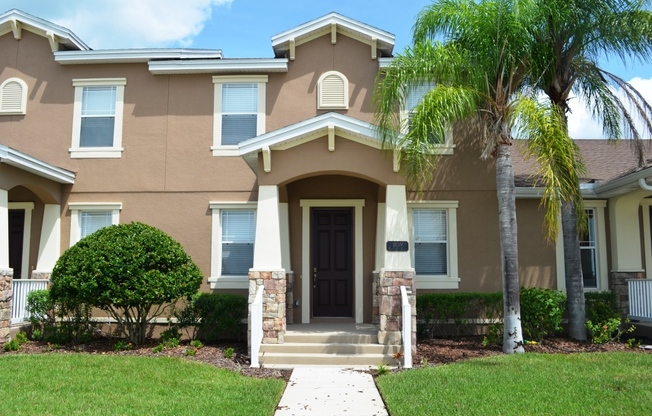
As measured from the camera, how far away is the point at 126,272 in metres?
10.6

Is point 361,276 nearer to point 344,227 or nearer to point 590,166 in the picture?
point 344,227

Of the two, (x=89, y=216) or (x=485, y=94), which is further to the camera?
(x=89, y=216)

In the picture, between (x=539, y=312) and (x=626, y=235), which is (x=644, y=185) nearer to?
(x=626, y=235)

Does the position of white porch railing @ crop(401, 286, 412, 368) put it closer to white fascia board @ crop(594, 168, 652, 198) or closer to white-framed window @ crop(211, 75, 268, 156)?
white fascia board @ crop(594, 168, 652, 198)

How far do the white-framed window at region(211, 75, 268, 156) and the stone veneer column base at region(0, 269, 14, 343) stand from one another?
15.9ft

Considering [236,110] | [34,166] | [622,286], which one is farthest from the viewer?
[236,110]

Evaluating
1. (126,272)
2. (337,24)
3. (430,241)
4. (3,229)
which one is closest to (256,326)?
(126,272)

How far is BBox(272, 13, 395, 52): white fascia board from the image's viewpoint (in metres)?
13.2

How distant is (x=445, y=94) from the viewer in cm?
979

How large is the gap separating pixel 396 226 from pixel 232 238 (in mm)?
4213

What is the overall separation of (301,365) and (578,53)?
25.7ft

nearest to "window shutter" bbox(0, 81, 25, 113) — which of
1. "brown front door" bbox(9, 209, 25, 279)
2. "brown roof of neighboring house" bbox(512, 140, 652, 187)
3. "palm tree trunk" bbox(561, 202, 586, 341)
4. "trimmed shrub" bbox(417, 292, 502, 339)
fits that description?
"brown front door" bbox(9, 209, 25, 279)

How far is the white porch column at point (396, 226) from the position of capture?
10.5m

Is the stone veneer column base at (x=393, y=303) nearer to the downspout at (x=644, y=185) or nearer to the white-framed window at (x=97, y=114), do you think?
the downspout at (x=644, y=185)
